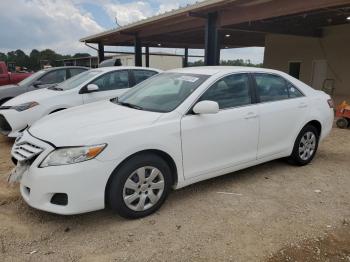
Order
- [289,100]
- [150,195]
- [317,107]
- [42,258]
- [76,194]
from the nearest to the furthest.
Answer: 1. [42,258]
2. [76,194]
3. [150,195]
4. [289,100]
5. [317,107]

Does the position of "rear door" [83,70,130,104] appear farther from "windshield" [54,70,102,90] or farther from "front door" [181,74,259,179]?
"front door" [181,74,259,179]

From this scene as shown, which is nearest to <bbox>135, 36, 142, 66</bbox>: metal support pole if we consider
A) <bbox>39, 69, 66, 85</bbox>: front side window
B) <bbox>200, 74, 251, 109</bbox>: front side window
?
<bbox>39, 69, 66, 85</bbox>: front side window

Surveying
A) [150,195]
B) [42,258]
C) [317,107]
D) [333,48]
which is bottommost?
[42,258]

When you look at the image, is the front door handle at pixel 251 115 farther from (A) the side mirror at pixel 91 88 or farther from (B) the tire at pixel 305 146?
(A) the side mirror at pixel 91 88

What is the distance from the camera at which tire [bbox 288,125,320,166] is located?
16.2ft

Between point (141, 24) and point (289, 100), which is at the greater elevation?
point (141, 24)

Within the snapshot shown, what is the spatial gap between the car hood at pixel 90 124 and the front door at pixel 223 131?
49cm

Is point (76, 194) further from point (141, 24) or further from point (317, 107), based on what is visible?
point (141, 24)

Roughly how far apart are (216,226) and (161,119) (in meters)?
1.23

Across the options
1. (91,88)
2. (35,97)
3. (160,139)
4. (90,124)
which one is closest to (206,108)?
(160,139)

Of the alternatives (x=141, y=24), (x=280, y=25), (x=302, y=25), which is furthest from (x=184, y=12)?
(x=302, y=25)

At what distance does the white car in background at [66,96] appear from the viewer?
6227 mm

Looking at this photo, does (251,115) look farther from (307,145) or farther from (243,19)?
(243,19)

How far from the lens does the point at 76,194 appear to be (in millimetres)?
3008
